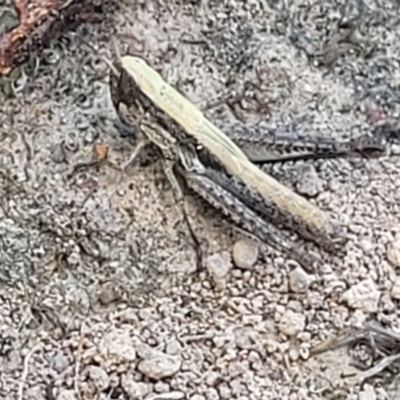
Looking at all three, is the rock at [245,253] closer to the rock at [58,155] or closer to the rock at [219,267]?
the rock at [219,267]

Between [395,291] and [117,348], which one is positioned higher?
[117,348]

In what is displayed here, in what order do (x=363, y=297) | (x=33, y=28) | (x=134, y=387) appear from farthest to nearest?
1. (x=33, y=28)
2. (x=363, y=297)
3. (x=134, y=387)

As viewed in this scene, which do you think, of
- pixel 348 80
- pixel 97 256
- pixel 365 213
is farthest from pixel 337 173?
pixel 97 256

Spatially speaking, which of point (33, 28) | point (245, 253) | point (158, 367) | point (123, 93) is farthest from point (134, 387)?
point (33, 28)

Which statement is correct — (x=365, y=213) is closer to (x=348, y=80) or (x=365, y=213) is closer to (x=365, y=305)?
(x=365, y=305)

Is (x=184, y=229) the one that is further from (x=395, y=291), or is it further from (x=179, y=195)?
(x=395, y=291)
